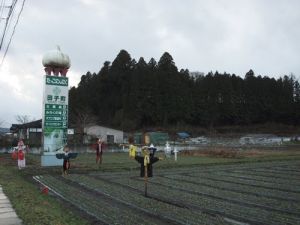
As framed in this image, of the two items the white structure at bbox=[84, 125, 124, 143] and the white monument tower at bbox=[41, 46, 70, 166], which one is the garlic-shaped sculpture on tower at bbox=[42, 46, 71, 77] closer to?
the white monument tower at bbox=[41, 46, 70, 166]

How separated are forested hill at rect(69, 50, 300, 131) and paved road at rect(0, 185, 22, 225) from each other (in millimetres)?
49424

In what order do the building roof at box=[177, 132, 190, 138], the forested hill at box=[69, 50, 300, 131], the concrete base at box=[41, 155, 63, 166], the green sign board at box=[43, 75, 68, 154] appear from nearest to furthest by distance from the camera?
1. the concrete base at box=[41, 155, 63, 166]
2. the green sign board at box=[43, 75, 68, 154]
3. the building roof at box=[177, 132, 190, 138]
4. the forested hill at box=[69, 50, 300, 131]

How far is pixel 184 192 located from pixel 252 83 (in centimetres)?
7533

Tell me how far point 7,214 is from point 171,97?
62424mm

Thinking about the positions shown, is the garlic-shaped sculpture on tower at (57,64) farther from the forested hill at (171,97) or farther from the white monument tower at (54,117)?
the forested hill at (171,97)

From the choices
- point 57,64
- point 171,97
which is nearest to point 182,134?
Result: point 171,97

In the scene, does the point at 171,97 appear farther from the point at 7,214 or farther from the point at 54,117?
the point at 7,214

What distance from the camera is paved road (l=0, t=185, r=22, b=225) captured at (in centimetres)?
792

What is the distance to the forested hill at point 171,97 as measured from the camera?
2778 inches

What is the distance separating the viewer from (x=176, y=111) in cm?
7181

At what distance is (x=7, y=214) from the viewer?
8727 millimetres

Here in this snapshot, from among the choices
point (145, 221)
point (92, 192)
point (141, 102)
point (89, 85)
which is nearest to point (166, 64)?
point (141, 102)

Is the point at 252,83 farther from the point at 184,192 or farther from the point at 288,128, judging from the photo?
the point at 184,192

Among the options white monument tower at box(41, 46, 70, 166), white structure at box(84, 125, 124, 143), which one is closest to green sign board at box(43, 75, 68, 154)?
white monument tower at box(41, 46, 70, 166)
